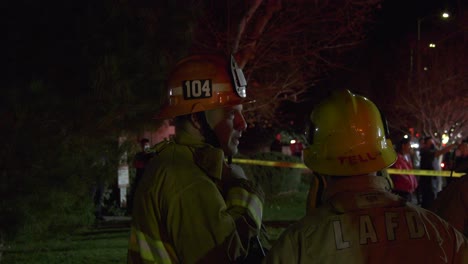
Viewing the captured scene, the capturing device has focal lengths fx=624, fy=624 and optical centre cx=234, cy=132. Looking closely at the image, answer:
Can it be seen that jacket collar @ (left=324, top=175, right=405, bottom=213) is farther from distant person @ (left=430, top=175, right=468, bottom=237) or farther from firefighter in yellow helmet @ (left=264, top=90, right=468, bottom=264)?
distant person @ (left=430, top=175, right=468, bottom=237)

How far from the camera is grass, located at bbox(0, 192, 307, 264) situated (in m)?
5.53

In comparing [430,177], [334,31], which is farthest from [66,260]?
[334,31]

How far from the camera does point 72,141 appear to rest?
4.93 m

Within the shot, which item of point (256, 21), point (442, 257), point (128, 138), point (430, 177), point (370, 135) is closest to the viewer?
point (442, 257)

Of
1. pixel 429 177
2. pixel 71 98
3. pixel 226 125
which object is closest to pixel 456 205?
pixel 226 125

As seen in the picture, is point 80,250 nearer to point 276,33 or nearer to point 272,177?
point 276,33

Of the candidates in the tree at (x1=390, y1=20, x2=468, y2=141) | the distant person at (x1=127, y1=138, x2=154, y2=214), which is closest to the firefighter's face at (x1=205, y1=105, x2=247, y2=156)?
the distant person at (x1=127, y1=138, x2=154, y2=214)

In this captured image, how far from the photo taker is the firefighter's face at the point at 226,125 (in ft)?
9.23

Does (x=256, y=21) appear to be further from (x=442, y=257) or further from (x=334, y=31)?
(x=442, y=257)

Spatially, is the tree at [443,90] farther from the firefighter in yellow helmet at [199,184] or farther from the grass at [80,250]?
the firefighter in yellow helmet at [199,184]

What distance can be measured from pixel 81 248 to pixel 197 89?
23.3 ft

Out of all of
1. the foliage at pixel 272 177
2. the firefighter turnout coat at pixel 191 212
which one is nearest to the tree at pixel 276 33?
the foliage at pixel 272 177

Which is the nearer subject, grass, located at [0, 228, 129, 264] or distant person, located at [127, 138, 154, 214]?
distant person, located at [127, 138, 154, 214]

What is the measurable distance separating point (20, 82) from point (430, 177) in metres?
10.3
